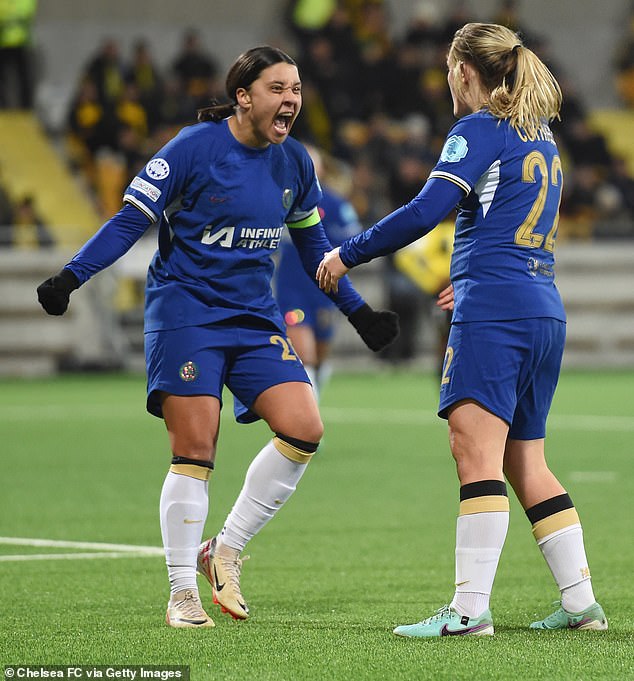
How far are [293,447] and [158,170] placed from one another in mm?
1175

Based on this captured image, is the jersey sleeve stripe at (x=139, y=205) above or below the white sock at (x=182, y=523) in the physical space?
above

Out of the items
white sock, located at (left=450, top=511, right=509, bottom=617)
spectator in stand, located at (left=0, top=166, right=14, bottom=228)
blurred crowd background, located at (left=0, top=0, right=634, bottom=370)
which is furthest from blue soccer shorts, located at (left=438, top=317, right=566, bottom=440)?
spectator in stand, located at (left=0, top=166, right=14, bottom=228)

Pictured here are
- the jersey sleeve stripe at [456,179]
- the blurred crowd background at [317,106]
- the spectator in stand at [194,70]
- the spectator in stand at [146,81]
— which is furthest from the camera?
the spectator in stand at [194,70]

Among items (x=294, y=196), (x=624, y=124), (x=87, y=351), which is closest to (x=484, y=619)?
(x=294, y=196)

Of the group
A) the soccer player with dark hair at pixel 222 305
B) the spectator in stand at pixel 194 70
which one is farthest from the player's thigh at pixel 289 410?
the spectator in stand at pixel 194 70

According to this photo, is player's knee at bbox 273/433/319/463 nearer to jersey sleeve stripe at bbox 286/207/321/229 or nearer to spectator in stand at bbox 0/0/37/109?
jersey sleeve stripe at bbox 286/207/321/229

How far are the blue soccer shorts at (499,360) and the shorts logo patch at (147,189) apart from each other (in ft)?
3.94

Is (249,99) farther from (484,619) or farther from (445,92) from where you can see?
(445,92)

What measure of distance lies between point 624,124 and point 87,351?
1235 centimetres

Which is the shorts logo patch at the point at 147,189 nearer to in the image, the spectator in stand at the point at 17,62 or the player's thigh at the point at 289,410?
the player's thigh at the point at 289,410

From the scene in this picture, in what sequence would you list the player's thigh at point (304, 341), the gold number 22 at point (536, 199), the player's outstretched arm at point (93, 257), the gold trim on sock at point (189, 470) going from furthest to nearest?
the player's thigh at point (304, 341), the gold trim on sock at point (189, 470), the player's outstretched arm at point (93, 257), the gold number 22 at point (536, 199)

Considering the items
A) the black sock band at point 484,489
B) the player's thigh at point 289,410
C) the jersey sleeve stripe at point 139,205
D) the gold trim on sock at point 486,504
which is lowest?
the gold trim on sock at point 486,504

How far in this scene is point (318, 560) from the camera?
7.21m

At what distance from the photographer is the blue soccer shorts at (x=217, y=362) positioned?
5.79 metres
